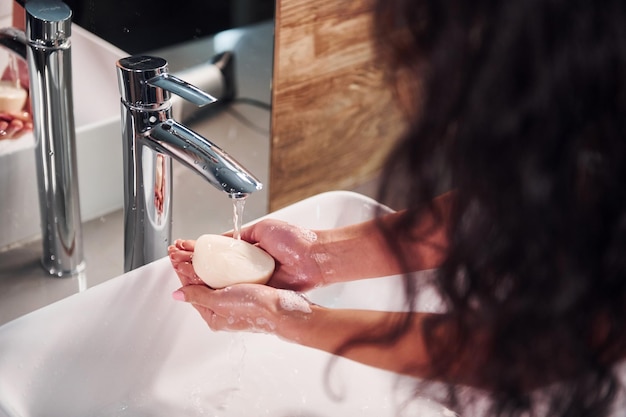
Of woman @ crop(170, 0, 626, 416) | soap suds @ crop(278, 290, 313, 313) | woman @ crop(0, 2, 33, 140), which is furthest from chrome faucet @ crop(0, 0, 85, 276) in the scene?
woman @ crop(170, 0, 626, 416)

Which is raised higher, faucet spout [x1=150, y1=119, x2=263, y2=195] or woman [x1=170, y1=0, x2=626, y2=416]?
woman [x1=170, y1=0, x2=626, y2=416]

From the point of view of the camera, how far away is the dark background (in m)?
0.81

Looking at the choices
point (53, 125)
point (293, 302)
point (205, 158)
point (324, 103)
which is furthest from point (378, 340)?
point (324, 103)

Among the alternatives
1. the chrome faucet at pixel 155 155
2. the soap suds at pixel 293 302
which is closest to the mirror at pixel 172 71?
the chrome faucet at pixel 155 155

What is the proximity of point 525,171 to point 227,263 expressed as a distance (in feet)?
1.26

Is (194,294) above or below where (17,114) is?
below

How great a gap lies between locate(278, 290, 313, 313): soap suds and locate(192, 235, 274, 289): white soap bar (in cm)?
4

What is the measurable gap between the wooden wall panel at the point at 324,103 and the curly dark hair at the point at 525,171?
1.72 feet

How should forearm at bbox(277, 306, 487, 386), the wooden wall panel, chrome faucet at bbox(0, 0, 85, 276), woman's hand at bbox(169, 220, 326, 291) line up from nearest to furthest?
forearm at bbox(277, 306, 487, 386) → chrome faucet at bbox(0, 0, 85, 276) → woman's hand at bbox(169, 220, 326, 291) → the wooden wall panel

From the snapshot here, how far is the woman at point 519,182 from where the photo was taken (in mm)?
409

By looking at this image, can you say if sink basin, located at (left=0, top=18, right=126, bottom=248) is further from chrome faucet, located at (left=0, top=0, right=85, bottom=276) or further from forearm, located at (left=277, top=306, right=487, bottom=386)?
forearm, located at (left=277, top=306, right=487, bottom=386)

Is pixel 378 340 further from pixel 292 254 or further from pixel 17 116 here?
pixel 17 116

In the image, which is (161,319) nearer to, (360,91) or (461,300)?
(461,300)

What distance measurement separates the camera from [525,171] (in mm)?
437
